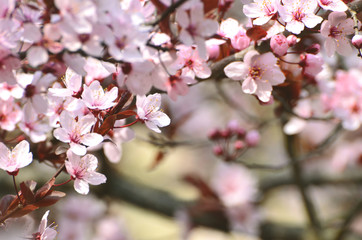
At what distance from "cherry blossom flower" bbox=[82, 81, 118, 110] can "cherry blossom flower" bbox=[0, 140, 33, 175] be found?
181 millimetres

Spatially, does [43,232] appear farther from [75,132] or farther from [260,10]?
[260,10]

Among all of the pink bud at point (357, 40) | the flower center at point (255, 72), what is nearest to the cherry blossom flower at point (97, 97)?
the flower center at point (255, 72)

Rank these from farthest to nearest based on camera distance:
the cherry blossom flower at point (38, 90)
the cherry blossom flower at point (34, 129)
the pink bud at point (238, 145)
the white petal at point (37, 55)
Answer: the pink bud at point (238, 145) → the cherry blossom flower at point (34, 129) → the cherry blossom flower at point (38, 90) → the white petal at point (37, 55)

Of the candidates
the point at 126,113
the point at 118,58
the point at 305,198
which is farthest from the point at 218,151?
the point at 118,58

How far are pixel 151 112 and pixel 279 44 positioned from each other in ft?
1.12

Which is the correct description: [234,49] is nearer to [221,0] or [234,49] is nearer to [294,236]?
[221,0]

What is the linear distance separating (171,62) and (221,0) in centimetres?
35

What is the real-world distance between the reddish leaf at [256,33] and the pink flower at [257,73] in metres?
0.04

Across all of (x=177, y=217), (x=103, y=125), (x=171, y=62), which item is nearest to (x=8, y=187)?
(x=177, y=217)

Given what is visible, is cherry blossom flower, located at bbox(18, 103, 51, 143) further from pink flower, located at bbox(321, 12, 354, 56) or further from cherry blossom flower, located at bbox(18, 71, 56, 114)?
pink flower, located at bbox(321, 12, 354, 56)

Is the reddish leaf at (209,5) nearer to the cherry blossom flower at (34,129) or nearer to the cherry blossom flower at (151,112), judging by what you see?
the cherry blossom flower at (151,112)

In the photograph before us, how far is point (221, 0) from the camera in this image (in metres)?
1.21

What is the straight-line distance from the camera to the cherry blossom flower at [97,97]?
1029 millimetres

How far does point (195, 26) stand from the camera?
2.97ft
